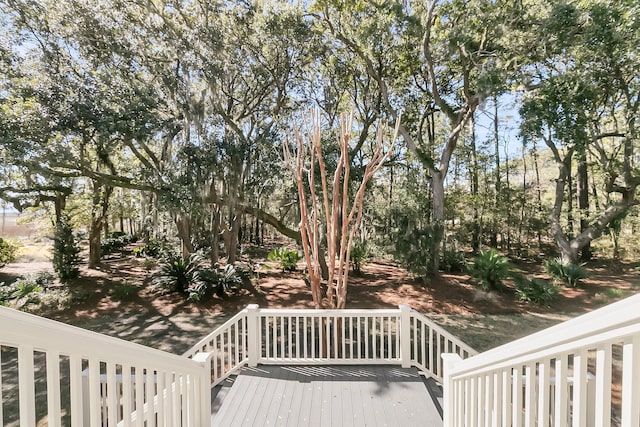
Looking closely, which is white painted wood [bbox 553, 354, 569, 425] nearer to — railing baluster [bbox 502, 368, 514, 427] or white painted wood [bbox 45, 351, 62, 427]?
railing baluster [bbox 502, 368, 514, 427]

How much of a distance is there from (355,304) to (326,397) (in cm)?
349

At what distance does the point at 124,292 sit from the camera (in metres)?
6.67

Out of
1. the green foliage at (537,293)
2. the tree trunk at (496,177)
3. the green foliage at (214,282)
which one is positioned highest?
the tree trunk at (496,177)

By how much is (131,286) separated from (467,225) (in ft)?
33.2

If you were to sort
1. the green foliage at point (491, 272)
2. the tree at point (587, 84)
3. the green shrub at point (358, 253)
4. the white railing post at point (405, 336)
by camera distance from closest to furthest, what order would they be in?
the white railing post at point (405, 336) < the tree at point (587, 84) < the green foliage at point (491, 272) < the green shrub at point (358, 253)

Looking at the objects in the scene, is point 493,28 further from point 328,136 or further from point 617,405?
point 617,405

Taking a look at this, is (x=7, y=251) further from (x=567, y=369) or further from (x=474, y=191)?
(x=474, y=191)

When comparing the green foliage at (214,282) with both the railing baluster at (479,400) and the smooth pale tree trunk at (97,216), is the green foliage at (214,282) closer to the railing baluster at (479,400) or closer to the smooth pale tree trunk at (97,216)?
the smooth pale tree trunk at (97,216)

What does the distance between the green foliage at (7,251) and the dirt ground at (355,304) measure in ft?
1.17

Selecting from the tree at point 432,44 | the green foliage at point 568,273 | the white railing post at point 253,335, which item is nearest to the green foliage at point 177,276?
the white railing post at point 253,335

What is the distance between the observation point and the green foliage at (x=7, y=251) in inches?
338

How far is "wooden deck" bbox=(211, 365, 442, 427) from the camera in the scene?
7.95 feet

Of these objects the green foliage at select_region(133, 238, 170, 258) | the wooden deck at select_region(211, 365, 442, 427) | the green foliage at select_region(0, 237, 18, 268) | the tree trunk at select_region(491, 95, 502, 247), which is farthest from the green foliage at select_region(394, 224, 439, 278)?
the green foliage at select_region(0, 237, 18, 268)

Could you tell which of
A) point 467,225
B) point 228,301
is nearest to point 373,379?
point 228,301
